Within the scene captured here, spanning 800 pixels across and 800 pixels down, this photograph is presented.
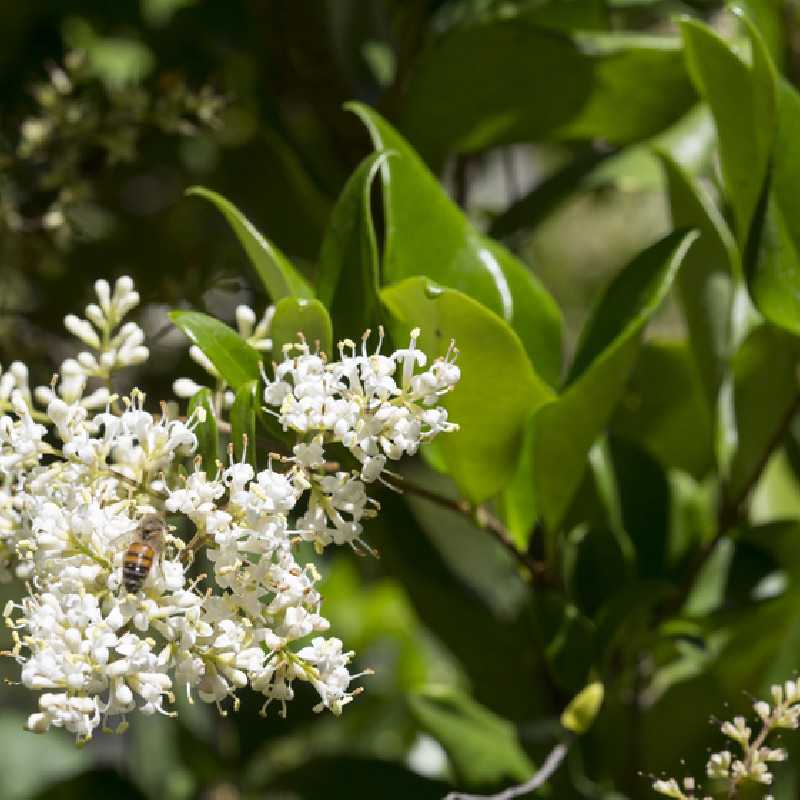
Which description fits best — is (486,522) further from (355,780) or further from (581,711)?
(355,780)

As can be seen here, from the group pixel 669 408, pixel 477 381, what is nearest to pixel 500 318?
pixel 477 381

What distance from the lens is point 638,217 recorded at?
252 centimetres

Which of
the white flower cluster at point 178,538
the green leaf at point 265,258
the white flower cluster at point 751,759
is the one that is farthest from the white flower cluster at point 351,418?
the white flower cluster at point 751,759

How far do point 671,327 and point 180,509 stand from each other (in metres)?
2.05

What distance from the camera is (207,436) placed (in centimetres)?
89

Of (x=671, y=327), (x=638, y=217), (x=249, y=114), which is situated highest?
(x=249, y=114)

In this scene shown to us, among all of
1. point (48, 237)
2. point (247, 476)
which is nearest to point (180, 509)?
point (247, 476)

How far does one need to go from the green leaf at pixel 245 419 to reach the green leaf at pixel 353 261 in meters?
0.14

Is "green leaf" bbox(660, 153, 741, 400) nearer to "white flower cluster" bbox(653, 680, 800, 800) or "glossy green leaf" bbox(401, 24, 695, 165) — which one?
"glossy green leaf" bbox(401, 24, 695, 165)

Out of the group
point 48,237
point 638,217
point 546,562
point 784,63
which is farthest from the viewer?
point 638,217

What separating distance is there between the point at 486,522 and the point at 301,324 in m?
0.29

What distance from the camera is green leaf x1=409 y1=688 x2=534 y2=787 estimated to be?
1.21 m

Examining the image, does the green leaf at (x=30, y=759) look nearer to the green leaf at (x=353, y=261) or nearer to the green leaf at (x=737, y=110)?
the green leaf at (x=353, y=261)

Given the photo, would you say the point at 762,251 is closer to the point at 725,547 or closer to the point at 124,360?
the point at 725,547
